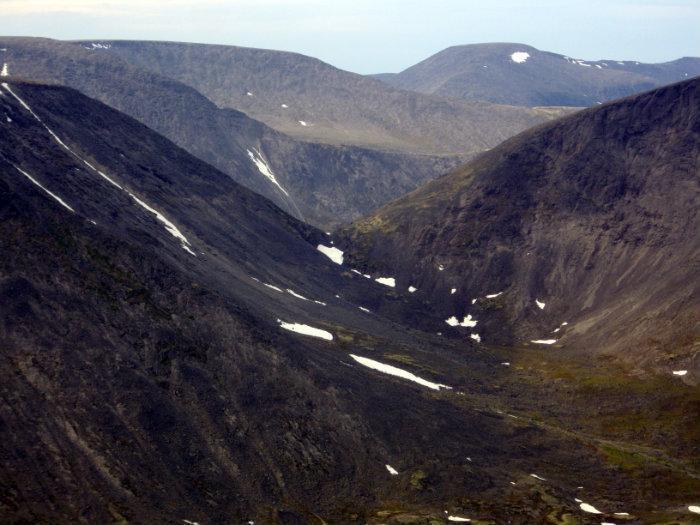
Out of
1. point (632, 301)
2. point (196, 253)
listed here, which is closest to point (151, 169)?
point (196, 253)

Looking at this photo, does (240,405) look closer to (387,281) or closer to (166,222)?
(166,222)

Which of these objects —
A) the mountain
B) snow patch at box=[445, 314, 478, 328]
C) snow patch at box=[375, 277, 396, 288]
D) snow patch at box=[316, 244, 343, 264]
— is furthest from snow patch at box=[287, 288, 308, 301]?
snow patch at box=[316, 244, 343, 264]

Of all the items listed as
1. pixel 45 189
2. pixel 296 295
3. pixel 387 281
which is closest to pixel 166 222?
pixel 296 295

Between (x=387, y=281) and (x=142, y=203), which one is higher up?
(x=142, y=203)

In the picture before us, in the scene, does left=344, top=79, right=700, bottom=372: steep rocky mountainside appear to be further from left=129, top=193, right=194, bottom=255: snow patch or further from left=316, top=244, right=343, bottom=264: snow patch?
left=129, top=193, right=194, bottom=255: snow patch

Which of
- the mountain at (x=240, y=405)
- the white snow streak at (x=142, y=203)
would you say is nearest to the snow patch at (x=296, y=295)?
the mountain at (x=240, y=405)

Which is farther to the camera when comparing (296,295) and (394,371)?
(296,295)
